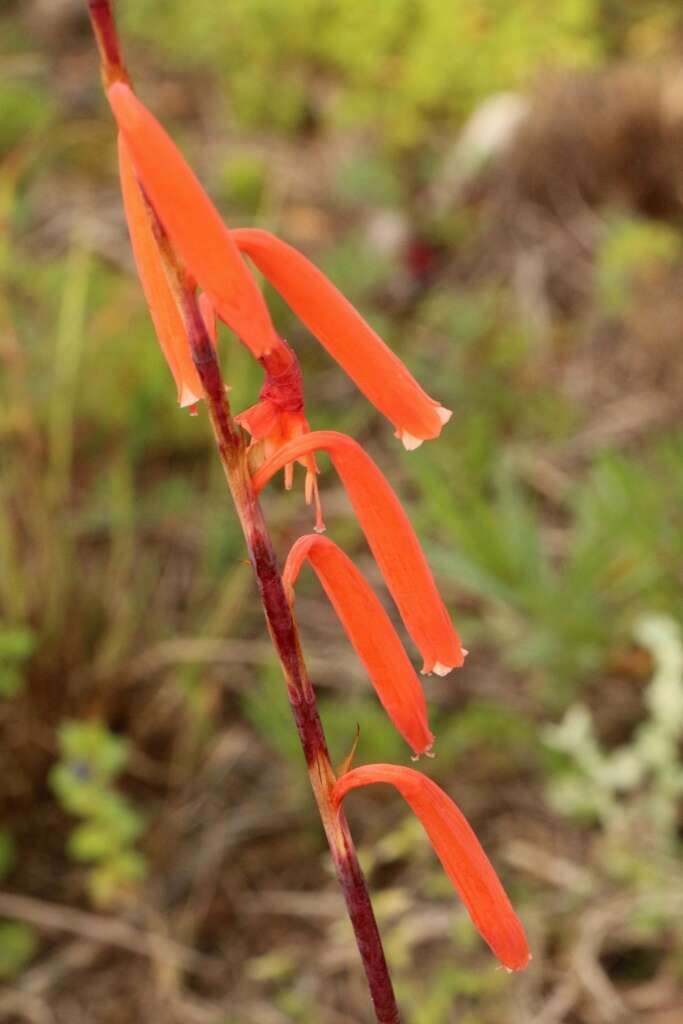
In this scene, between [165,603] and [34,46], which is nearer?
[165,603]

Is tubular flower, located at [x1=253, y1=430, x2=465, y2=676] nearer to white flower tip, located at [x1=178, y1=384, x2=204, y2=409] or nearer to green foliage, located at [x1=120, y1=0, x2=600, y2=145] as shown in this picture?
white flower tip, located at [x1=178, y1=384, x2=204, y2=409]

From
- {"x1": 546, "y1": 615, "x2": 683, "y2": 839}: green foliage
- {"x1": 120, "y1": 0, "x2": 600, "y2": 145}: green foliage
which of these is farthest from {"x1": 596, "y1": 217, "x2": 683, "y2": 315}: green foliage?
{"x1": 546, "y1": 615, "x2": 683, "y2": 839}: green foliage

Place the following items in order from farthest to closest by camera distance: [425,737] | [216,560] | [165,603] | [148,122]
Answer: [165,603] < [216,560] < [425,737] < [148,122]

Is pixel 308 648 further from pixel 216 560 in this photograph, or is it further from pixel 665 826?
pixel 665 826

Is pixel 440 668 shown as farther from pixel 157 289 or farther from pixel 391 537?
pixel 157 289

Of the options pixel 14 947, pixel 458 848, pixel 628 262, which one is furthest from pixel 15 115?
pixel 458 848

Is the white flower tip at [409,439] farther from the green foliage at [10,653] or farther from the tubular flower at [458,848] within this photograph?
the green foliage at [10,653]

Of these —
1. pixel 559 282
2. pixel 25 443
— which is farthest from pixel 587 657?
pixel 559 282

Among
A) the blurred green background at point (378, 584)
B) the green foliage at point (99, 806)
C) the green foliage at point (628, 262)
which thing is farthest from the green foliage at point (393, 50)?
the green foliage at point (99, 806)
